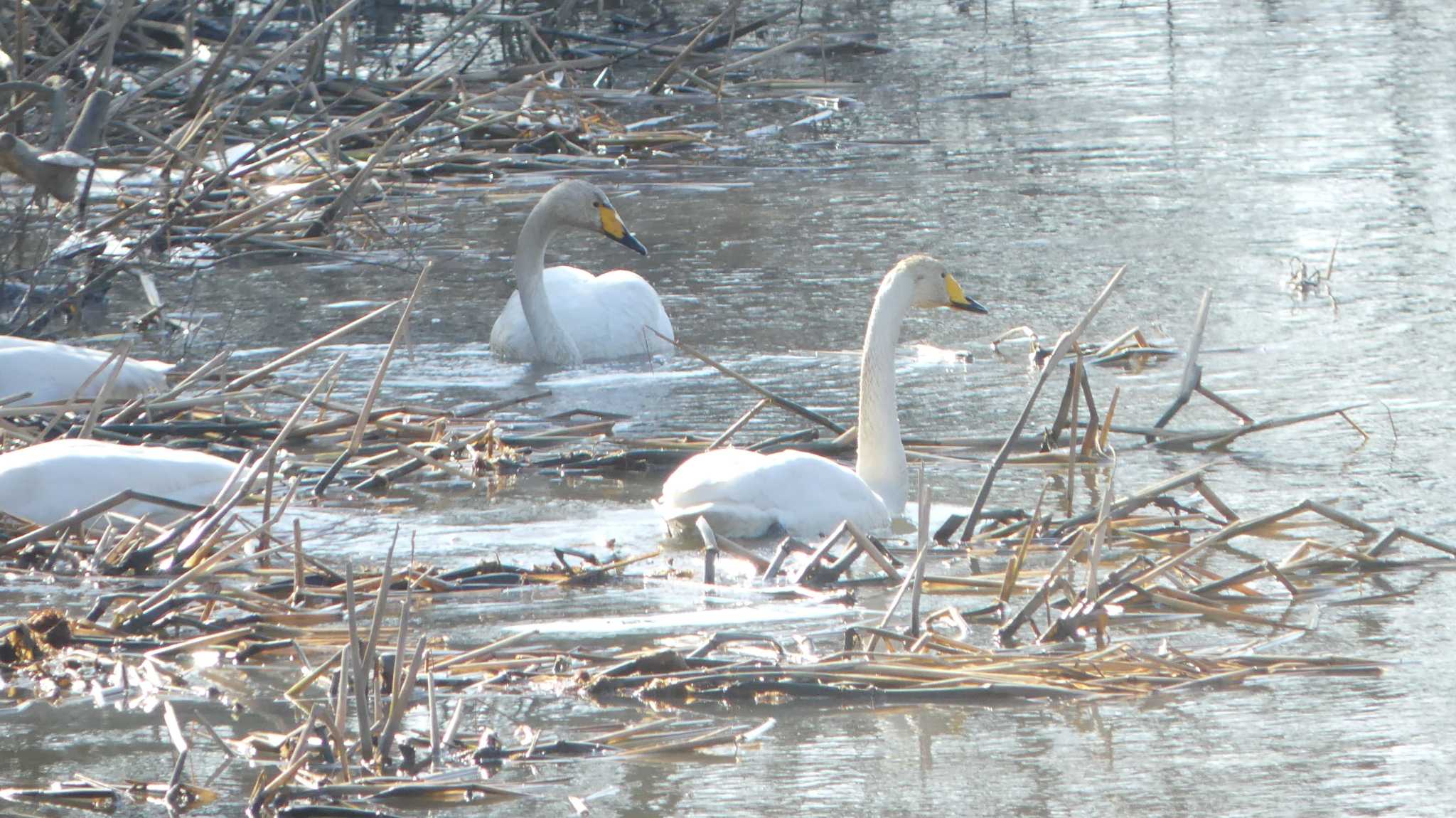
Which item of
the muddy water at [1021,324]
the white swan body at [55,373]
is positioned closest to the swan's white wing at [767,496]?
the muddy water at [1021,324]

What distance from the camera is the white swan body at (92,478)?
539cm

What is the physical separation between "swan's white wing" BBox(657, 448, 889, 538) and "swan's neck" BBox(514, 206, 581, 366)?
3.10m

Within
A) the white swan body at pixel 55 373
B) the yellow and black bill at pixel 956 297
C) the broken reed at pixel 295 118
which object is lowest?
the white swan body at pixel 55 373

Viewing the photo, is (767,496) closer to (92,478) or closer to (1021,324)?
(92,478)

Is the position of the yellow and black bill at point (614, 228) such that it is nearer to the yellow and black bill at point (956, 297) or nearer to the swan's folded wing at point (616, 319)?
the swan's folded wing at point (616, 319)

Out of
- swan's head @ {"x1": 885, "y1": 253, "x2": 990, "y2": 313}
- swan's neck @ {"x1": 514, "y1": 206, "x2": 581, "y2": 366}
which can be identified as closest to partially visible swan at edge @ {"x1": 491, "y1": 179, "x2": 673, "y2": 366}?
swan's neck @ {"x1": 514, "y1": 206, "x2": 581, "y2": 366}

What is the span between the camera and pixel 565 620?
485cm

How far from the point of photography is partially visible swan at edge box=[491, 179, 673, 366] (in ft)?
28.6

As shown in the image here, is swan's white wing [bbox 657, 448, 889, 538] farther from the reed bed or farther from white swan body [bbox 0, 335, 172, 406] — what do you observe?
white swan body [bbox 0, 335, 172, 406]

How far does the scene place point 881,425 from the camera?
6.03 metres

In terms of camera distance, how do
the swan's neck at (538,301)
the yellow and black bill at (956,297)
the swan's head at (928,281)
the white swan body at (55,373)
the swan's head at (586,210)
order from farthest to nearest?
the swan's head at (586,210)
the swan's neck at (538,301)
the white swan body at (55,373)
the yellow and black bill at (956,297)
the swan's head at (928,281)

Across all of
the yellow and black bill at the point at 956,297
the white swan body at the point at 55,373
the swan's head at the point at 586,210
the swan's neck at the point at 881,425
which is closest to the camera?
the swan's neck at the point at 881,425

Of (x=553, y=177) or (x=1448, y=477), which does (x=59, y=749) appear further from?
(x=553, y=177)

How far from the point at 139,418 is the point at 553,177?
6.21 meters
